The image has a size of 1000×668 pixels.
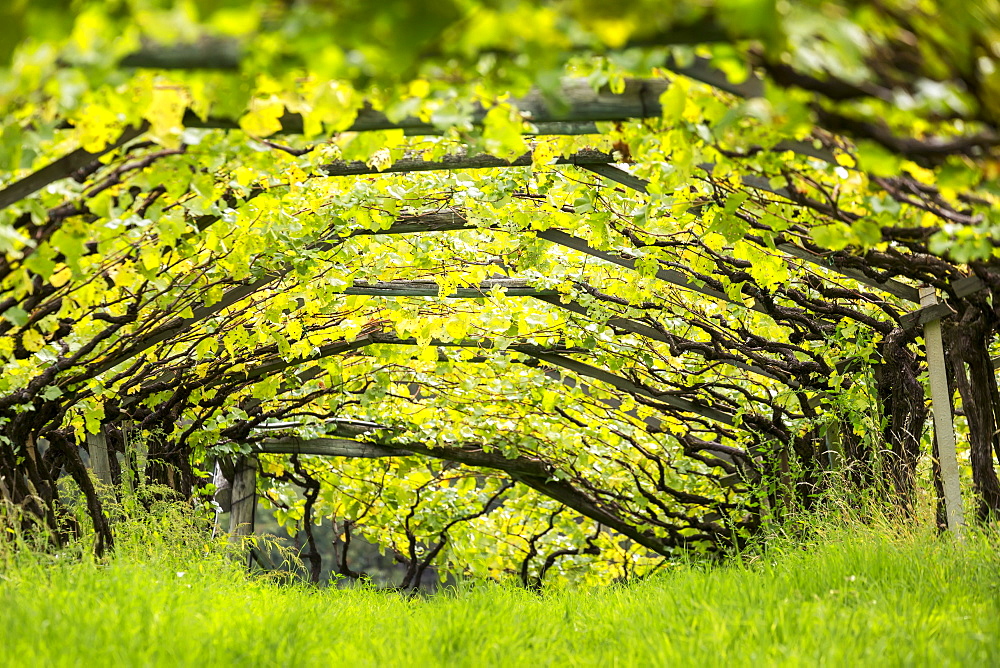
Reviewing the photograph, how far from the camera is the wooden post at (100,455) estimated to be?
5996 millimetres

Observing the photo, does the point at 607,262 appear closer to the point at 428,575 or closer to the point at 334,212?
the point at 334,212

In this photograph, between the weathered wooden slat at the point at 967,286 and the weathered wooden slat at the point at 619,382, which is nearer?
the weathered wooden slat at the point at 967,286

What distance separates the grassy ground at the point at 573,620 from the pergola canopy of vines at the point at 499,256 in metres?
0.86

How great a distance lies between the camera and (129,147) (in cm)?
271

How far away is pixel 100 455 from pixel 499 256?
10.2 ft

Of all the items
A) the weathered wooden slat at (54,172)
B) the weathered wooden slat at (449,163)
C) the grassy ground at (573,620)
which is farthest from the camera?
the weathered wooden slat at (449,163)

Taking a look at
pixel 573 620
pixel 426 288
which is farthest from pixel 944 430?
pixel 426 288

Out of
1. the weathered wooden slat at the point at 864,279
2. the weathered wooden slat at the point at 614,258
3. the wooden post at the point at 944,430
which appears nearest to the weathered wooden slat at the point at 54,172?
the weathered wooden slat at the point at 614,258

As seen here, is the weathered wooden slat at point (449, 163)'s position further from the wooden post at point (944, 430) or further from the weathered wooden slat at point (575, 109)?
the wooden post at point (944, 430)

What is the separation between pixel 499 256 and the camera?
221 inches

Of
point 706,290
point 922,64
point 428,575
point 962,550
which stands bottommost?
point 428,575

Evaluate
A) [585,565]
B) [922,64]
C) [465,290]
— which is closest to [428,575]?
[585,565]

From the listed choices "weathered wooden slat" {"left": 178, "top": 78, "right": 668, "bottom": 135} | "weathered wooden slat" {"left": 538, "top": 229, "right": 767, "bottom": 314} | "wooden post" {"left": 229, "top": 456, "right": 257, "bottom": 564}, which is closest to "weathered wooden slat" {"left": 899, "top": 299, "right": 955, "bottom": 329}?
"weathered wooden slat" {"left": 538, "top": 229, "right": 767, "bottom": 314}

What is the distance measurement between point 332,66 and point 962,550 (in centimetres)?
329
